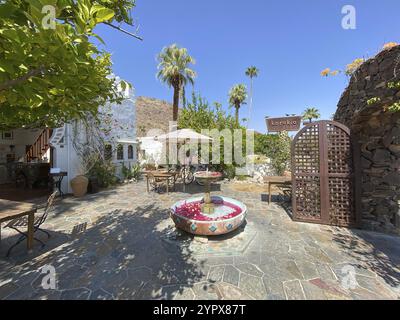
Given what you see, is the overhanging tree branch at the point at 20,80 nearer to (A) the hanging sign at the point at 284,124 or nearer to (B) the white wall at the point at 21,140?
(A) the hanging sign at the point at 284,124

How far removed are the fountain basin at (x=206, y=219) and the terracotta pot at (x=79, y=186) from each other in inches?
216

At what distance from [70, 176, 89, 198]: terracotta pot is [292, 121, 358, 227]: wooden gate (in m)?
8.23

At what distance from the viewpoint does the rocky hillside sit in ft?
76.2

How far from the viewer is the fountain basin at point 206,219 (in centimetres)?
420

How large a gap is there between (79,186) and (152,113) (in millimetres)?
18343

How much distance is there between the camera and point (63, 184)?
9.04m

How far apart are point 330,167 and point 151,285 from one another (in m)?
5.15

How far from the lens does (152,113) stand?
2545 centimetres

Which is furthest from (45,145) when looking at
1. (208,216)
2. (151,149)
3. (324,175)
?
(324,175)

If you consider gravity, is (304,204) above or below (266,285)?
above

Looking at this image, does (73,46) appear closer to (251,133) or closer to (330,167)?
(330,167)

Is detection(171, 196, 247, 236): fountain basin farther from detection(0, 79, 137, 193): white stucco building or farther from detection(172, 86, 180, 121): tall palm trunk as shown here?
detection(172, 86, 180, 121): tall palm trunk

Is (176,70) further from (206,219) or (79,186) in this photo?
(206,219)
